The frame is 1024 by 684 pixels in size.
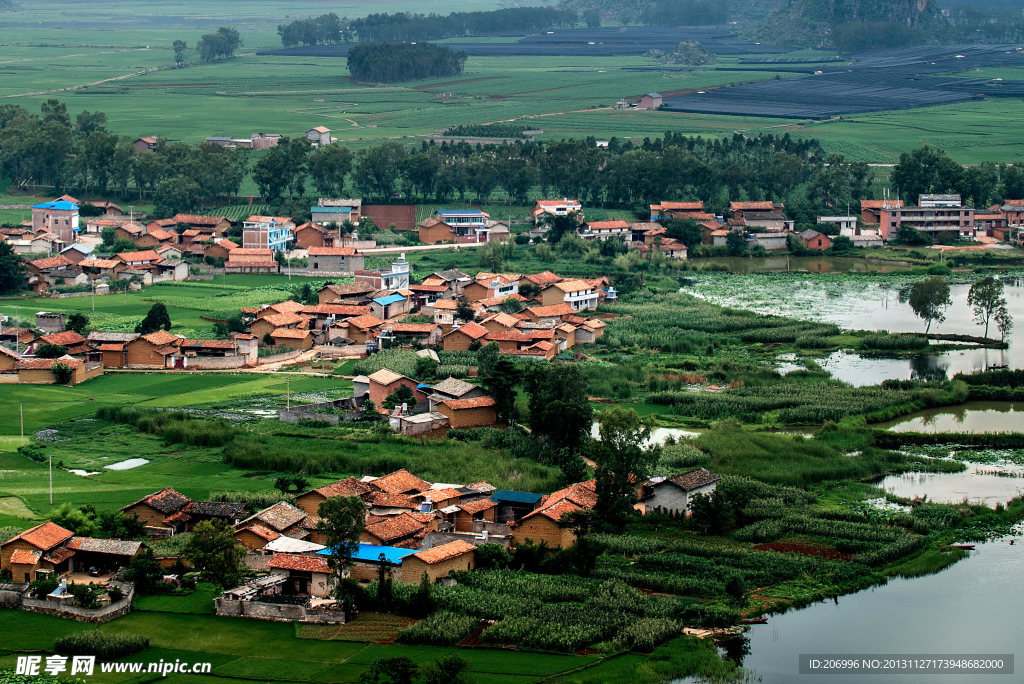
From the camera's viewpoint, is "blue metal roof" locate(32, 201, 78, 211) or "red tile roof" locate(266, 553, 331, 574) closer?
"red tile roof" locate(266, 553, 331, 574)

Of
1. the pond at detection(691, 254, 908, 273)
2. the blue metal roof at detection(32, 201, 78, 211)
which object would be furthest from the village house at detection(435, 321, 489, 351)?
the blue metal roof at detection(32, 201, 78, 211)

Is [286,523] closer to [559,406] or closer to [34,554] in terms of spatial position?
[34,554]

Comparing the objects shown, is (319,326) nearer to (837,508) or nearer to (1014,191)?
(837,508)

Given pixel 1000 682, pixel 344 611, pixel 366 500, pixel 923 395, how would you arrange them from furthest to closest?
pixel 923 395, pixel 366 500, pixel 344 611, pixel 1000 682

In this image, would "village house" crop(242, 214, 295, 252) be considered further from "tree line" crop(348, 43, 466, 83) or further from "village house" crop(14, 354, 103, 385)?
"tree line" crop(348, 43, 466, 83)

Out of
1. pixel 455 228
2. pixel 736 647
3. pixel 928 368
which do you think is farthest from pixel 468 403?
pixel 455 228

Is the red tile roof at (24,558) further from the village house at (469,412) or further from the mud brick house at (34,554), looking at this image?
the village house at (469,412)

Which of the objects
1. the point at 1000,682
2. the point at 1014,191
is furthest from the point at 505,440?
the point at 1014,191
